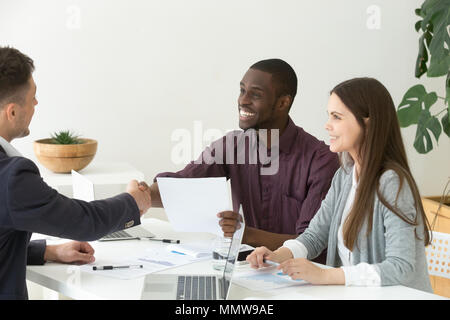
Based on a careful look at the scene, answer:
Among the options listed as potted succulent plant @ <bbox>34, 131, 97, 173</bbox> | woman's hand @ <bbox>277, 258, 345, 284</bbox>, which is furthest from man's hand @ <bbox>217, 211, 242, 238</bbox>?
potted succulent plant @ <bbox>34, 131, 97, 173</bbox>

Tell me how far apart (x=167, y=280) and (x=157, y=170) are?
247 centimetres

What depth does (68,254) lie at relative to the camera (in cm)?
207

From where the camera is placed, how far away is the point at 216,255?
2156 mm

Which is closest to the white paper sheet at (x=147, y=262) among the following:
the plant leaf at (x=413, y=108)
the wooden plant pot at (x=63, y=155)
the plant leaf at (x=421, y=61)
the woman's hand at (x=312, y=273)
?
the woman's hand at (x=312, y=273)

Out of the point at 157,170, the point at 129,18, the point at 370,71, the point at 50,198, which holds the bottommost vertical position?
the point at 157,170

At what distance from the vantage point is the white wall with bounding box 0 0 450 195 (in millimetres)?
4047

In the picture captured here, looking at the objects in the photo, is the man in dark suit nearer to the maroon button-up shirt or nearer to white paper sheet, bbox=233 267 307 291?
white paper sheet, bbox=233 267 307 291

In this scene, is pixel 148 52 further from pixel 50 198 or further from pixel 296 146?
pixel 50 198

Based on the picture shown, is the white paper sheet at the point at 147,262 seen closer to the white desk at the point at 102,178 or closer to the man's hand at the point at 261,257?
the man's hand at the point at 261,257

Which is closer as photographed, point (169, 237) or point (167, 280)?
point (167, 280)

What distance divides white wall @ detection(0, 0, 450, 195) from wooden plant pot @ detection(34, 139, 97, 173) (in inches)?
19.5

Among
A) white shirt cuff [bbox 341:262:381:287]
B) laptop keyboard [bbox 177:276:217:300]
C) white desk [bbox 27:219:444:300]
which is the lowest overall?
white desk [bbox 27:219:444:300]
